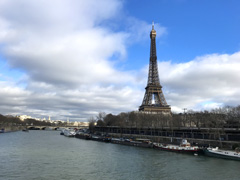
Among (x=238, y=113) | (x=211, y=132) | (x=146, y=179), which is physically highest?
(x=238, y=113)

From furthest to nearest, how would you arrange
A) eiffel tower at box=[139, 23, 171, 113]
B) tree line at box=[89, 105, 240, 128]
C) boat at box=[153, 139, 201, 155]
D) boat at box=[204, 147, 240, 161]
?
eiffel tower at box=[139, 23, 171, 113] < tree line at box=[89, 105, 240, 128] < boat at box=[153, 139, 201, 155] < boat at box=[204, 147, 240, 161]

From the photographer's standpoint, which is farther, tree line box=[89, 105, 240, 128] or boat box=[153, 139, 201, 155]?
tree line box=[89, 105, 240, 128]

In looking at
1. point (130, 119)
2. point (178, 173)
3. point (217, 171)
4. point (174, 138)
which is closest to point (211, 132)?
point (174, 138)

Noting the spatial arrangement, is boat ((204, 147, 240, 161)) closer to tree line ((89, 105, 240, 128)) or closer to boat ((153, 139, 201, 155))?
boat ((153, 139, 201, 155))

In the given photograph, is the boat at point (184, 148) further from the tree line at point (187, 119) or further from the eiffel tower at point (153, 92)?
the eiffel tower at point (153, 92)

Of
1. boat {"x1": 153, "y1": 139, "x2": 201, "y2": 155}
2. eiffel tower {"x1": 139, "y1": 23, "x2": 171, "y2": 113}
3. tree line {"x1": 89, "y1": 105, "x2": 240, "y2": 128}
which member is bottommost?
boat {"x1": 153, "y1": 139, "x2": 201, "y2": 155}

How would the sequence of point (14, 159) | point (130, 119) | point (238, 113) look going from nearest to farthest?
point (14, 159) < point (238, 113) < point (130, 119)

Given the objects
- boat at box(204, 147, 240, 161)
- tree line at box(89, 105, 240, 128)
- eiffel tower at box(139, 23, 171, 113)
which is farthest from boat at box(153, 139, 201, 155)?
eiffel tower at box(139, 23, 171, 113)

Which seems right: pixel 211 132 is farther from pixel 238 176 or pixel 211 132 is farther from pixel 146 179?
pixel 146 179
